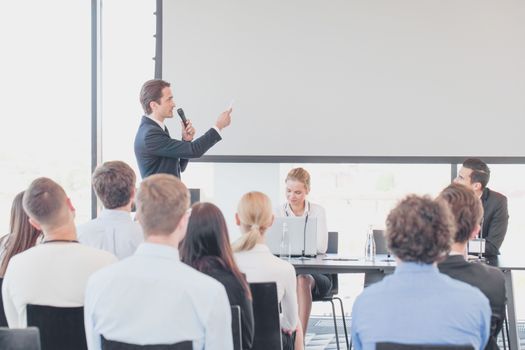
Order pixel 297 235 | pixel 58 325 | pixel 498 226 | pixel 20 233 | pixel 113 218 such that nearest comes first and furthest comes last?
pixel 58 325 → pixel 20 233 → pixel 113 218 → pixel 297 235 → pixel 498 226

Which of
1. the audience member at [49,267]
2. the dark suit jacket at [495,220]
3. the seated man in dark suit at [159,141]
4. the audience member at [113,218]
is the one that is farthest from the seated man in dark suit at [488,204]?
the audience member at [49,267]

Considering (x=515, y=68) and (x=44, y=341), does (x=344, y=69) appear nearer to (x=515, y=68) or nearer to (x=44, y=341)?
(x=515, y=68)

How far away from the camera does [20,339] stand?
202 cm

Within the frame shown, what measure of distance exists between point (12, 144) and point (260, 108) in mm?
2188

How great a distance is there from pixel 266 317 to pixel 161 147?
67.7 inches

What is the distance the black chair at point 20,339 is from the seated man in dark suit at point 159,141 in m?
2.43

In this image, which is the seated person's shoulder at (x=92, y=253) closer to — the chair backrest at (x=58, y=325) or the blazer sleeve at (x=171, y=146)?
the chair backrest at (x=58, y=325)

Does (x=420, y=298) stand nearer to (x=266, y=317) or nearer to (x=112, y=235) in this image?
(x=266, y=317)

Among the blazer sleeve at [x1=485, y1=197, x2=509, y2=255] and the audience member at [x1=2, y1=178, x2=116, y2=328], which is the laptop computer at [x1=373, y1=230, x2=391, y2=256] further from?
the audience member at [x1=2, y1=178, x2=116, y2=328]

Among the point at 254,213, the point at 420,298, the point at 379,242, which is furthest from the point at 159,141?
the point at 420,298

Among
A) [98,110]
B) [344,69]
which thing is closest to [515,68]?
[344,69]

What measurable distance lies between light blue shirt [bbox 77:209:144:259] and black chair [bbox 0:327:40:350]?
1.16 meters

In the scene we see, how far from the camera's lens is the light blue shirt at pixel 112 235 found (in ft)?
10.4

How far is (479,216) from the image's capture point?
2.57 meters
